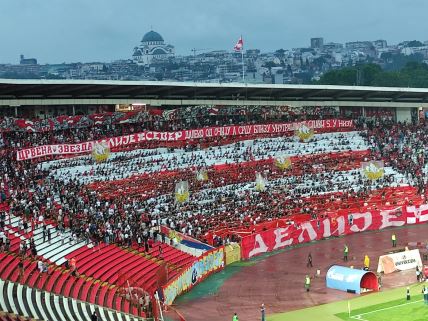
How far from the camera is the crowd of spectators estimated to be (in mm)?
50812

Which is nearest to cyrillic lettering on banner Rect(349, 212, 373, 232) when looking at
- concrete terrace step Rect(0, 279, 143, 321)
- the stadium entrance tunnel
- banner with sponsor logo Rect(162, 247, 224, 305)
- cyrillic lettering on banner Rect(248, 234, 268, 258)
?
cyrillic lettering on banner Rect(248, 234, 268, 258)

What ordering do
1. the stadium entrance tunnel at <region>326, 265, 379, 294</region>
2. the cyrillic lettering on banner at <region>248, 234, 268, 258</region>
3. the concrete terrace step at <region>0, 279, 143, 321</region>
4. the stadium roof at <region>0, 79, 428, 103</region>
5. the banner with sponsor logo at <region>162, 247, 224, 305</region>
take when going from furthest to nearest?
the stadium roof at <region>0, 79, 428, 103</region> < the cyrillic lettering on banner at <region>248, 234, 268, 258</region> < the stadium entrance tunnel at <region>326, 265, 379, 294</region> < the banner with sponsor logo at <region>162, 247, 224, 305</region> < the concrete terrace step at <region>0, 279, 143, 321</region>

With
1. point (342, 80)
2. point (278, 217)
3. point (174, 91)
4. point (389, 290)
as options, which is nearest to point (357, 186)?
point (278, 217)

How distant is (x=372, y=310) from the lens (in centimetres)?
4069

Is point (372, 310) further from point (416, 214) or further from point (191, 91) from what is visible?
point (191, 91)

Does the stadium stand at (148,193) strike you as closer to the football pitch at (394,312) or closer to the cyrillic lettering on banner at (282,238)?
the cyrillic lettering on banner at (282,238)

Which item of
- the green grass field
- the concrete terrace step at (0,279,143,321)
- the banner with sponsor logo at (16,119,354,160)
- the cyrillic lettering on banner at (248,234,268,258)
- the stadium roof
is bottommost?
the green grass field

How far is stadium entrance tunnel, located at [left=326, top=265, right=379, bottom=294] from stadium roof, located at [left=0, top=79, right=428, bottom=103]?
3027 centimetres

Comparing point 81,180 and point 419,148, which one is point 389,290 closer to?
point 81,180

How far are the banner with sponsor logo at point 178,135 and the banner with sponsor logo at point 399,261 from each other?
2249cm

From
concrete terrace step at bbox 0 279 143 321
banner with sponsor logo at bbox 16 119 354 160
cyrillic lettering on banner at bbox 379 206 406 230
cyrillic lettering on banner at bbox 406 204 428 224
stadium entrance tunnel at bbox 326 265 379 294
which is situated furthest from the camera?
cyrillic lettering on banner at bbox 406 204 428 224

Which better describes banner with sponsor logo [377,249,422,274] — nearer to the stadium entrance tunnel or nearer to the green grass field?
the stadium entrance tunnel

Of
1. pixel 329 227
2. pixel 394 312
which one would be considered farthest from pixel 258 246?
pixel 394 312

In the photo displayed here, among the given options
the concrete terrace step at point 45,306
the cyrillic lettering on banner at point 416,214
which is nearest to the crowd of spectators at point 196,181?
the cyrillic lettering on banner at point 416,214
